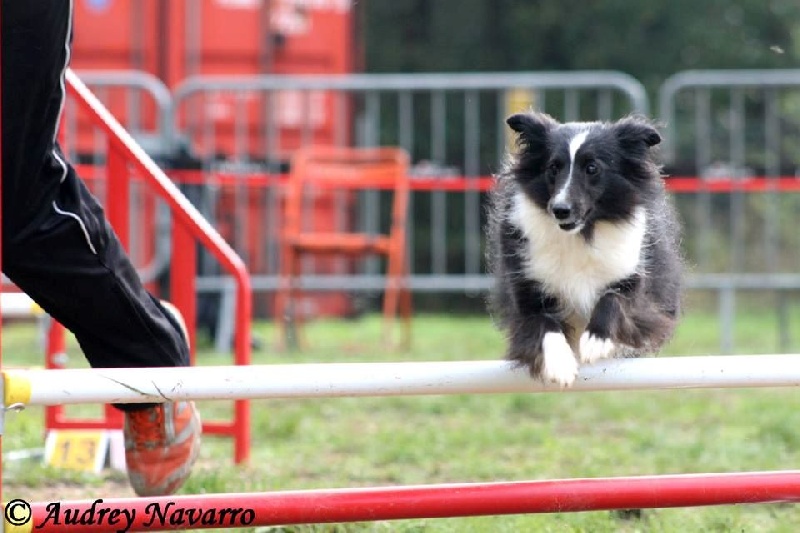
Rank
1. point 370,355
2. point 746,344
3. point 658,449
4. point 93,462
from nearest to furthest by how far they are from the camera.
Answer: point 93,462 → point 658,449 → point 370,355 → point 746,344

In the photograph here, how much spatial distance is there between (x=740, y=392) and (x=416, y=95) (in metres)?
7.17

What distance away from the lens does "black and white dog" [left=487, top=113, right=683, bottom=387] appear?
336 cm

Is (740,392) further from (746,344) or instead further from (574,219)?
(574,219)

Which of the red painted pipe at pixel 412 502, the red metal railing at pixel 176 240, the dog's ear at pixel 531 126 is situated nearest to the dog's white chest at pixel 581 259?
the dog's ear at pixel 531 126

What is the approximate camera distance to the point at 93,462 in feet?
14.8

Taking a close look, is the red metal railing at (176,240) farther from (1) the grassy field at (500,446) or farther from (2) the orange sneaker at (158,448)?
(2) the orange sneaker at (158,448)

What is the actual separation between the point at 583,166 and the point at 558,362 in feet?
2.26

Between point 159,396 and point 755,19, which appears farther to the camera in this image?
point 755,19

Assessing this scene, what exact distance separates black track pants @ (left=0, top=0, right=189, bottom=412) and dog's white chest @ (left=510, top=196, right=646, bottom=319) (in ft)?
3.27

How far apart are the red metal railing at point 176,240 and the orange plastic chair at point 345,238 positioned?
12.9 feet

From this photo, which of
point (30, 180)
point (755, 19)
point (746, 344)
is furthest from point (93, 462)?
point (755, 19)

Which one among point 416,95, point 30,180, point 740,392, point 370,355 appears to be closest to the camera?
point 30,180

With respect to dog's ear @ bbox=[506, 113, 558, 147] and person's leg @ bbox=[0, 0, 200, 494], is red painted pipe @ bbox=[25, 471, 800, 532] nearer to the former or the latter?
person's leg @ bbox=[0, 0, 200, 494]

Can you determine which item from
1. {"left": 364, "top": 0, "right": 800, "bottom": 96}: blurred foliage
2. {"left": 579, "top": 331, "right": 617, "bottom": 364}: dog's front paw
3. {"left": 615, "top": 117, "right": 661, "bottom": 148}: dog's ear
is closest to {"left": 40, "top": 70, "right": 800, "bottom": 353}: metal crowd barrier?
{"left": 615, "top": 117, "right": 661, "bottom": 148}: dog's ear
